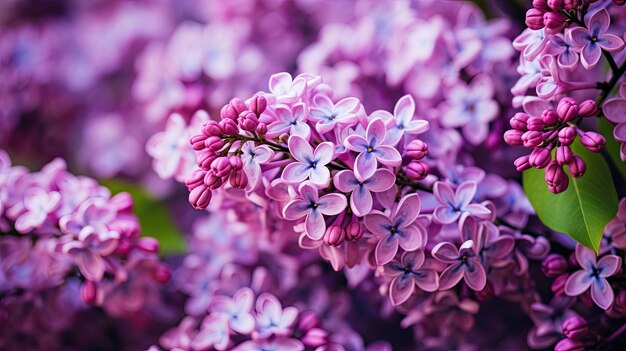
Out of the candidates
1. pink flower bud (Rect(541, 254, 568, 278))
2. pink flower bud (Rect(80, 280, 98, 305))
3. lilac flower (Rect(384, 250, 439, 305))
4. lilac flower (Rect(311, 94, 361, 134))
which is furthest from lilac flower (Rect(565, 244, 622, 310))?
pink flower bud (Rect(80, 280, 98, 305))

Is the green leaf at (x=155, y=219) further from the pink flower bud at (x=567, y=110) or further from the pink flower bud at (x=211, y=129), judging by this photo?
the pink flower bud at (x=567, y=110)

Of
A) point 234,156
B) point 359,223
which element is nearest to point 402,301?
point 359,223

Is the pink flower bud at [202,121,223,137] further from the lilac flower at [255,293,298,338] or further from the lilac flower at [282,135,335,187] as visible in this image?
the lilac flower at [255,293,298,338]

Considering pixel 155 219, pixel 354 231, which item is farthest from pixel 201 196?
pixel 155 219

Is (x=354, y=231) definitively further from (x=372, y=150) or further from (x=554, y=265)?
(x=554, y=265)

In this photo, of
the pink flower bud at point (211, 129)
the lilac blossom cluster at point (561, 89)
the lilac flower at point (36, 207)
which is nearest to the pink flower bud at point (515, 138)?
the lilac blossom cluster at point (561, 89)
